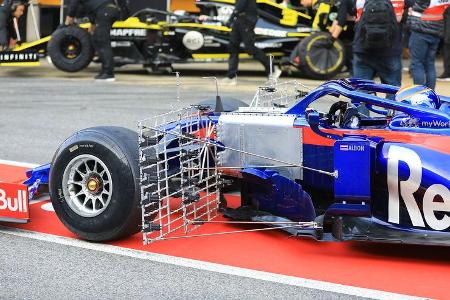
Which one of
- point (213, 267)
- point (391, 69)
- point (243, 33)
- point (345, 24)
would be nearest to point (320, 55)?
point (345, 24)

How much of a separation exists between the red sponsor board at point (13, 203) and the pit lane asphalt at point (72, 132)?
141 millimetres

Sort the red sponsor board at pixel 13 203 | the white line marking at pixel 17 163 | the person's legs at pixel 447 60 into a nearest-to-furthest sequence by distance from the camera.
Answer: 1. the red sponsor board at pixel 13 203
2. the white line marking at pixel 17 163
3. the person's legs at pixel 447 60

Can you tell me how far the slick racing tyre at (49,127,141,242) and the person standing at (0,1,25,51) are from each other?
1085 centimetres

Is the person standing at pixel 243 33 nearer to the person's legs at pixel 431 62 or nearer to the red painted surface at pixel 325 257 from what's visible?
the person's legs at pixel 431 62

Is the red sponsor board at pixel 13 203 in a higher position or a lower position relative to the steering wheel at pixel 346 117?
lower

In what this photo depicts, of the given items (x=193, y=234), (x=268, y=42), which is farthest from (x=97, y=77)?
(x=193, y=234)

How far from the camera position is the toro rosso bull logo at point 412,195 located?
5238 mm

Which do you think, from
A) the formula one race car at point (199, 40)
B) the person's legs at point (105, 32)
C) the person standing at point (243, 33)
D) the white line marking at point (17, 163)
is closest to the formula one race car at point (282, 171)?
the white line marking at point (17, 163)

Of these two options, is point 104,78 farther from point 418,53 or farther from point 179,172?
point 179,172

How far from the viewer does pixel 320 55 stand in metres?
14.8

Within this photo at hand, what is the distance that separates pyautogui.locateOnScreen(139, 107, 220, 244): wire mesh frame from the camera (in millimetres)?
5488

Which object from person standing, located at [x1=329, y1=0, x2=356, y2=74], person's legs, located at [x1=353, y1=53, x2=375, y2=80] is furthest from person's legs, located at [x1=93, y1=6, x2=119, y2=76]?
person's legs, located at [x1=353, y1=53, x2=375, y2=80]

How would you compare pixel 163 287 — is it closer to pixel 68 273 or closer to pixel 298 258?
pixel 68 273

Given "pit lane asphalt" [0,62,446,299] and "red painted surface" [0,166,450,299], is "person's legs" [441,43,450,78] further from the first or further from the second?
"red painted surface" [0,166,450,299]
